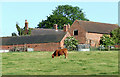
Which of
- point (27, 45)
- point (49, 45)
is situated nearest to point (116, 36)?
point (49, 45)

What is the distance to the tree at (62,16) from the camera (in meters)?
135

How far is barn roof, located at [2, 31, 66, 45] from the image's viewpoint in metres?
93.5

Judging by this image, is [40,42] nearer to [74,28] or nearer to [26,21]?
[74,28]

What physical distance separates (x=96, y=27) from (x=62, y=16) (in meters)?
42.0

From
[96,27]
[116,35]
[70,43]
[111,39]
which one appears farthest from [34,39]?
[116,35]

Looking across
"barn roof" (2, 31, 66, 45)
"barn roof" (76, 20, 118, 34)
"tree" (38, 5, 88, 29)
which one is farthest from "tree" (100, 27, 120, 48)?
"tree" (38, 5, 88, 29)

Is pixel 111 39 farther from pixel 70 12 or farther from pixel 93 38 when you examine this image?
pixel 70 12

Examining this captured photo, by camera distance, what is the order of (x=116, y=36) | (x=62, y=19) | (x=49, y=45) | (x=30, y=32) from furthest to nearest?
(x=62, y=19) < (x=30, y=32) < (x=116, y=36) < (x=49, y=45)

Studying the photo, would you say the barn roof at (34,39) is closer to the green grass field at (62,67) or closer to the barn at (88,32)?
the barn at (88,32)

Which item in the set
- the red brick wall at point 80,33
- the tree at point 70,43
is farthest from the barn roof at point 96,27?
the tree at point 70,43

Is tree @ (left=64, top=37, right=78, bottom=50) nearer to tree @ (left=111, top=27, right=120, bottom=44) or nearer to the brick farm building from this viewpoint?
the brick farm building

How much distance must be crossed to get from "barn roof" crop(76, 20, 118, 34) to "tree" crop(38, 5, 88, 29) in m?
32.1

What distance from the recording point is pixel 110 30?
10081 cm

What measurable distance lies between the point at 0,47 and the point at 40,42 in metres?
14.2
